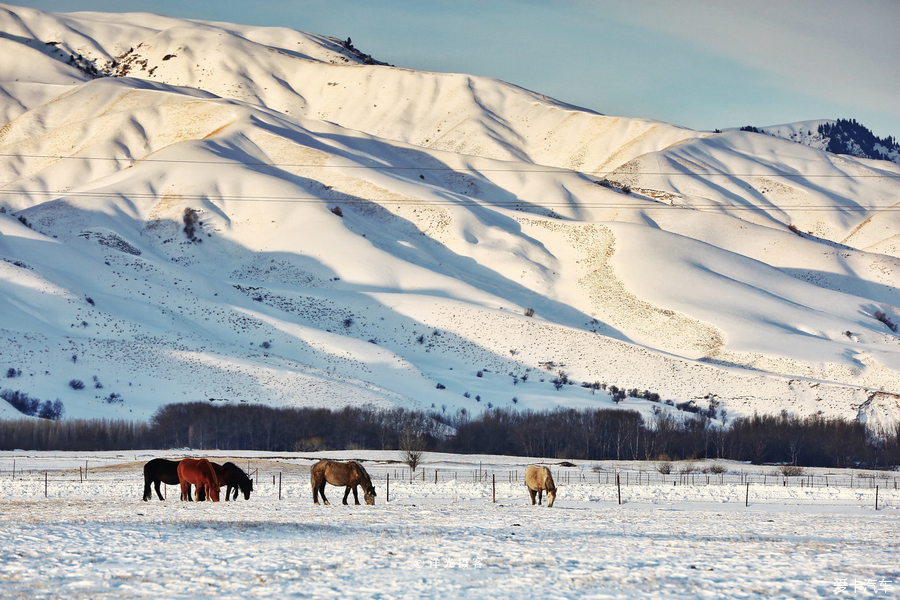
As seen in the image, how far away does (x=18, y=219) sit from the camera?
141 meters

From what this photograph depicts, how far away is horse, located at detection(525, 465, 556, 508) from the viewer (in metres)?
29.7

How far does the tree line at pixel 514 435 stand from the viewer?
251 ft

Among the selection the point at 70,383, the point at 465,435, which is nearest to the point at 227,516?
the point at 465,435

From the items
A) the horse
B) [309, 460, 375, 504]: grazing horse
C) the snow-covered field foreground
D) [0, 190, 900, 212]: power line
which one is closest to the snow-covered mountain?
[0, 190, 900, 212]: power line

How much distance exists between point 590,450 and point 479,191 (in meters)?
113

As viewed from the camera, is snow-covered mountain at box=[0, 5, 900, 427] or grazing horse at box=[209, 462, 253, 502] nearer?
grazing horse at box=[209, 462, 253, 502]

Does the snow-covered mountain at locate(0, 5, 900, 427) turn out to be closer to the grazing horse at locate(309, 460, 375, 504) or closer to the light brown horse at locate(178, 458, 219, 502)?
the light brown horse at locate(178, 458, 219, 502)

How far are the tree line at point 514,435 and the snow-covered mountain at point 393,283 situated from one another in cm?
551

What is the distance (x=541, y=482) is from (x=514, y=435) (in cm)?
5069

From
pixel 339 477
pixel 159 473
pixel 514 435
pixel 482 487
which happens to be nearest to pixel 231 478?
pixel 159 473

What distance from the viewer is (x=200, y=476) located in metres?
27.8

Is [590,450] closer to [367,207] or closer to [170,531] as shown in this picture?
[170,531]

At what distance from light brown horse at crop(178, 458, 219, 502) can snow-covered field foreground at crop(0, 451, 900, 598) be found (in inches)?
40.1

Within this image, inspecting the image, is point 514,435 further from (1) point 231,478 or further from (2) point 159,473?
(2) point 159,473
